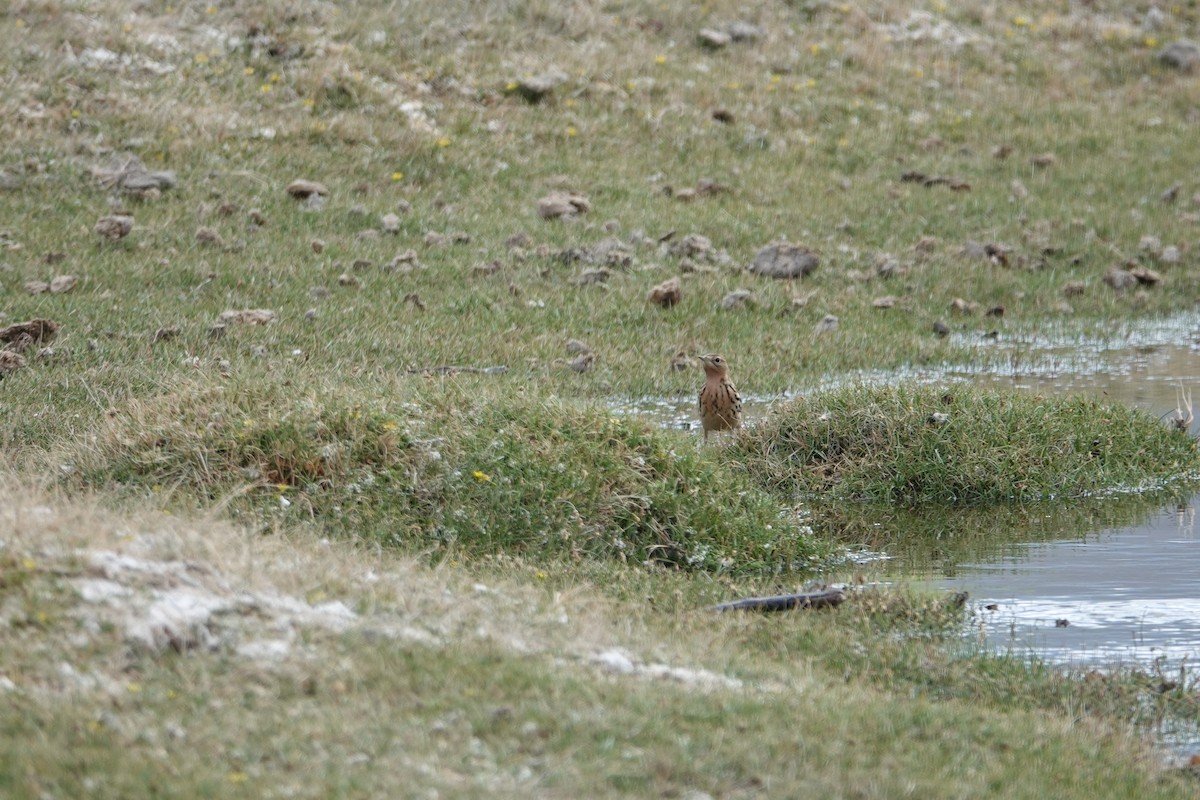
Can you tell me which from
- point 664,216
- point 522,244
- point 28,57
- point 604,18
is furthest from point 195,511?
point 604,18

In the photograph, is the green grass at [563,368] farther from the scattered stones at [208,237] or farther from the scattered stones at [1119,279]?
the scattered stones at [208,237]

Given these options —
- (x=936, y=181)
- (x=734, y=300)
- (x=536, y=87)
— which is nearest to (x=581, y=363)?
(x=734, y=300)

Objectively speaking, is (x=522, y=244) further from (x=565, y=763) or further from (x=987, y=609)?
(x=565, y=763)

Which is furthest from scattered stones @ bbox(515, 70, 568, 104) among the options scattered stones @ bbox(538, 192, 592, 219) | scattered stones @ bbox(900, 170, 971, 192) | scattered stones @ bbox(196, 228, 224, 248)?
scattered stones @ bbox(196, 228, 224, 248)

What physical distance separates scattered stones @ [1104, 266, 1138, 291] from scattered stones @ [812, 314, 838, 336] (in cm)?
368

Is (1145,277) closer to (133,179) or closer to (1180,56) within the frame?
(1180,56)

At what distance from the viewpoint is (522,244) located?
14359 mm

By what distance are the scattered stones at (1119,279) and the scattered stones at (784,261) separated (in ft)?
10.4

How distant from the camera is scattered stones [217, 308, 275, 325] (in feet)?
38.7

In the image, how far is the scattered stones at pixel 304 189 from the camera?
578 inches

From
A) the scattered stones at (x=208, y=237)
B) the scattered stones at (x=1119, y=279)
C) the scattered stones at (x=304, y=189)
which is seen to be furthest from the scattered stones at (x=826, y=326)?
the scattered stones at (x=208, y=237)

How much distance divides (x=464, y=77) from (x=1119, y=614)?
11.9 m

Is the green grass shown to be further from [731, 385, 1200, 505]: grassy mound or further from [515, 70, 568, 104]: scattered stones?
[515, 70, 568, 104]: scattered stones

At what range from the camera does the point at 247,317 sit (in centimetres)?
1184
